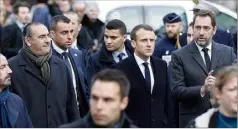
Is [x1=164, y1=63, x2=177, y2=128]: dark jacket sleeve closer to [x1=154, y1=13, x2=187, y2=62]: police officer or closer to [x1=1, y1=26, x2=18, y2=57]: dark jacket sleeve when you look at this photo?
[x1=154, y1=13, x2=187, y2=62]: police officer

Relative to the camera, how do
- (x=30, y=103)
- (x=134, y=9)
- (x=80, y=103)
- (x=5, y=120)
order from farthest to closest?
1. (x=134, y=9)
2. (x=80, y=103)
3. (x=30, y=103)
4. (x=5, y=120)

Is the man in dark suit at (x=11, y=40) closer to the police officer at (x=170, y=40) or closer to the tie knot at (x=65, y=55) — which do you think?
the police officer at (x=170, y=40)

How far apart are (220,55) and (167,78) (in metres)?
0.65

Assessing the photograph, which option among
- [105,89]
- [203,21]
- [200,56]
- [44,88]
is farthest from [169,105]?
[105,89]

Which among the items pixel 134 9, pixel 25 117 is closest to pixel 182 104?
pixel 25 117

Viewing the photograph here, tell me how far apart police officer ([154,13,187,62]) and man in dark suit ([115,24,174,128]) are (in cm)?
306

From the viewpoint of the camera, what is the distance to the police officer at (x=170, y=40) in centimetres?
1348

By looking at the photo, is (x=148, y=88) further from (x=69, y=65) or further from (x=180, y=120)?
(x=69, y=65)

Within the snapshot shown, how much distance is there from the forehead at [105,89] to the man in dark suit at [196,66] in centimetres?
303

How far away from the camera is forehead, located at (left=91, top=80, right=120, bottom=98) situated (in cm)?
682

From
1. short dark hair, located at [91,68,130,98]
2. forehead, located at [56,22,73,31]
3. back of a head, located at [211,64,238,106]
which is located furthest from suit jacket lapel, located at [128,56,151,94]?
short dark hair, located at [91,68,130,98]

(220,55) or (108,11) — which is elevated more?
(220,55)

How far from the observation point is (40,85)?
9930 mm

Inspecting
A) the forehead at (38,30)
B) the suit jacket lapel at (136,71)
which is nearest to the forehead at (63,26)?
the forehead at (38,30)
